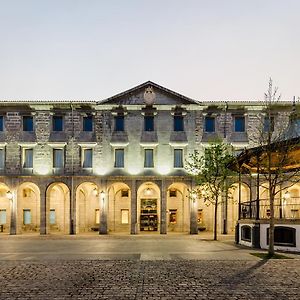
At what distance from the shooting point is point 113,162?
38.2 metres

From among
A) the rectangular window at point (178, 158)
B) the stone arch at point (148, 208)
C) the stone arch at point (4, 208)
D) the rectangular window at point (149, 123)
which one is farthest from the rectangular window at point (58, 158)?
the rectangular window at point (178, 158)

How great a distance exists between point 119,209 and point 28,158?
1148 centimetres

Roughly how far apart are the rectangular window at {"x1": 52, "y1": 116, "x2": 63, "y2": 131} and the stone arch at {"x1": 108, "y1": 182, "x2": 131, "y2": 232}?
8.71m

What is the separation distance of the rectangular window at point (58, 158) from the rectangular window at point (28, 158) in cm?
232

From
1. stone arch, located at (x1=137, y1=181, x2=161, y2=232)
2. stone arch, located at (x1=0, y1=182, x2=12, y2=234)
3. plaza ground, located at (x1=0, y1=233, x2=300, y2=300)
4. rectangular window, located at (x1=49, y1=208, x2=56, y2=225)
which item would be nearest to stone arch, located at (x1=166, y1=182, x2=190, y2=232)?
stone arch, located at (x1=137, y1=181, x2=161, y2=232)

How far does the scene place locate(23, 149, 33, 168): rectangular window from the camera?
38.1 metres

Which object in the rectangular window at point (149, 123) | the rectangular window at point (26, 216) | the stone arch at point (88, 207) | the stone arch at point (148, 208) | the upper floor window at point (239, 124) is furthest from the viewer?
the rectangular window at point (26, 216)

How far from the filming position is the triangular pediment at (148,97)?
3853cm

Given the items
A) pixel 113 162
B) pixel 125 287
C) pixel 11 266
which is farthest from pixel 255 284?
pixel 113 162

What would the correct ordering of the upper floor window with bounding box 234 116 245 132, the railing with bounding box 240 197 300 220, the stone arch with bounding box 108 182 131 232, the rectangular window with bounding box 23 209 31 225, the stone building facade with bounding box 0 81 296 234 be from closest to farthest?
the railing with bounding box 240 197 300 220
the stone building facade with bounding box 0 81 296 234
the upper floor window with bounding box 234 116 245 132
the stone arch with bounding box 108 182 131 232
the rectangular window with bounding box 23 209 31 225

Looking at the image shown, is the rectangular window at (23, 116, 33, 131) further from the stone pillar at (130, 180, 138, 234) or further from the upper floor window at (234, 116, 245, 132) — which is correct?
the upper floor window at (234, 116, 245, 132)

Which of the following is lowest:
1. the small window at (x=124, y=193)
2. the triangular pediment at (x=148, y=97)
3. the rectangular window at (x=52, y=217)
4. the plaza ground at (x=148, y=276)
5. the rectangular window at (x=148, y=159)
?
the rectangular window at (x=52, y=217)

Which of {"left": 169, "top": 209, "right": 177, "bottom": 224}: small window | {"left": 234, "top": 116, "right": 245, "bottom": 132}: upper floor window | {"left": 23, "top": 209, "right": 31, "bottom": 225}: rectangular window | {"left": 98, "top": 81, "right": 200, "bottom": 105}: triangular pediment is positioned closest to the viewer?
{"left": 98, "top": 81, "right": 200, "bottom": 105}: triangular pediment

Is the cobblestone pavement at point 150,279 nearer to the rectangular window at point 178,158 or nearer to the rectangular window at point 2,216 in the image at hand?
the rectangular window at point 178,158
